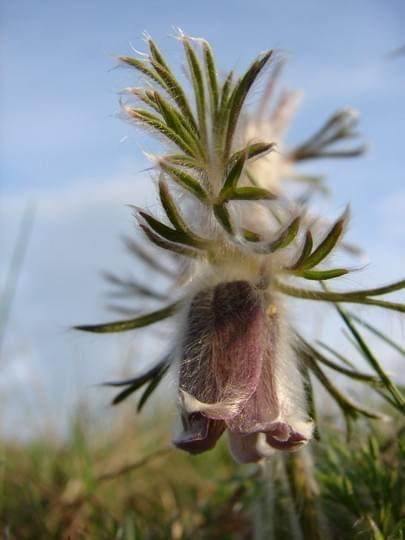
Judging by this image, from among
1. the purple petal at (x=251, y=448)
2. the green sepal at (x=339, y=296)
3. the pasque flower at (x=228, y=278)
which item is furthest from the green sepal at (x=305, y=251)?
the purple petal at (x=251, y=448)

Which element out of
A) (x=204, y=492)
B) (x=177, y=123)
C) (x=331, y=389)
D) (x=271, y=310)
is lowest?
(x=204, y=492)

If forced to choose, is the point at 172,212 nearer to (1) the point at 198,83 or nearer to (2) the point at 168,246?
(2) the point at 168,246

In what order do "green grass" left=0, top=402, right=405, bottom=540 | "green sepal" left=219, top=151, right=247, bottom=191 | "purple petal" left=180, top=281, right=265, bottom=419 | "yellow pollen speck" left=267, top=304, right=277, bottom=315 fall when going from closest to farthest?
"green sepal" left=219, top=151, right=247, bottom=191, "purple petal" left=180, top=281, right=265, bottom=419, "yellow pollen speck" left=267, top=304, right=277, bottom=315, "green grass" left=0, top=402, right=405, bottom=540

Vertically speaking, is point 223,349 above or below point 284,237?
below

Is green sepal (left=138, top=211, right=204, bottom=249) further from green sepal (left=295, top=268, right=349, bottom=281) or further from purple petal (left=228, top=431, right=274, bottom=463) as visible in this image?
purple petal (left=228, top=431, right=274, bottom=463)

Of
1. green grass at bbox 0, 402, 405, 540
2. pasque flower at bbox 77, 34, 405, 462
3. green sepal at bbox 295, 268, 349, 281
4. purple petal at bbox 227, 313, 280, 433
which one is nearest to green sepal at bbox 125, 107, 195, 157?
pasque flower at bbox 77, 34, 405, 462

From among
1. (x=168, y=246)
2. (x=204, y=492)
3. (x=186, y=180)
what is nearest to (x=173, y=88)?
(x=186, y=180)

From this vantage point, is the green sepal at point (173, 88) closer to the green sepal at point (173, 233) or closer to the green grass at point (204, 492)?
the green sepal at point (173, 233)
